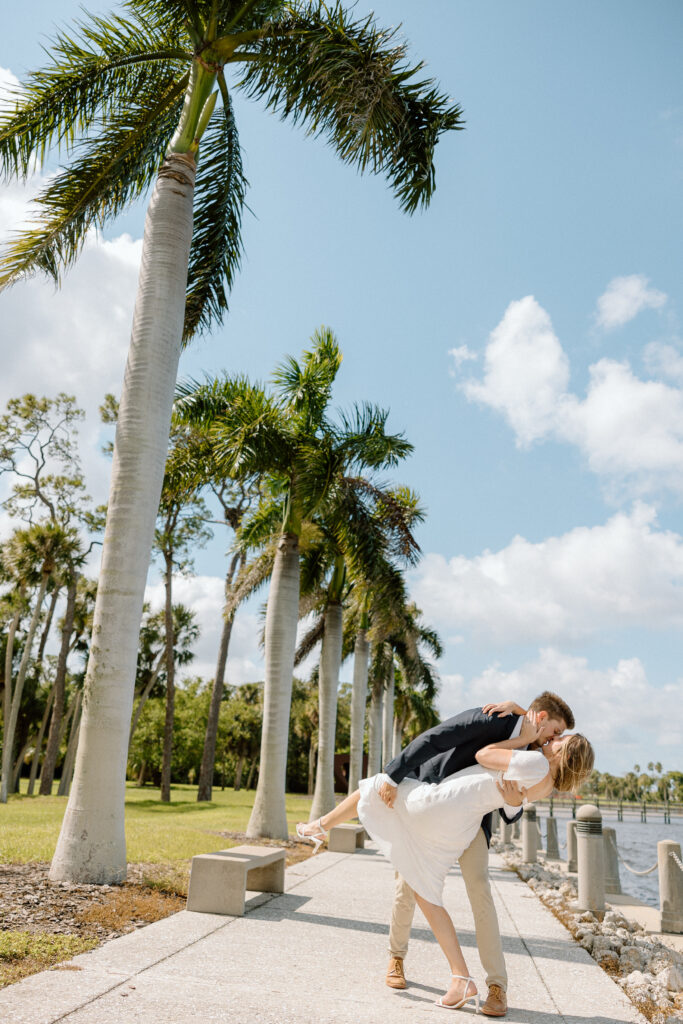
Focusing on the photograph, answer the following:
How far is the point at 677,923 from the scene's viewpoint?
9.02 meters

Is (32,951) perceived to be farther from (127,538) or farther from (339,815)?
(127,538)

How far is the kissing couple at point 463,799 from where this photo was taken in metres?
3.98

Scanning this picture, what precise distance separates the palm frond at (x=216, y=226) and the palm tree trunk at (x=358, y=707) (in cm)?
1370

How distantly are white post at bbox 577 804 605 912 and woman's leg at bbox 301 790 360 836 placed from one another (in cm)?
453

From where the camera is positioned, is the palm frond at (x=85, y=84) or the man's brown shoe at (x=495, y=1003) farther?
the palm frond at (x=85, y=84)

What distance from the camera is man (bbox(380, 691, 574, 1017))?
4188 millimetres

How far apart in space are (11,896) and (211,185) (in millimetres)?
9146

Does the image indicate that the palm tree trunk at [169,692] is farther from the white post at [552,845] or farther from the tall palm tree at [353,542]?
the white post at [552,845]

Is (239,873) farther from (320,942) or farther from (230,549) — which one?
(230,549)

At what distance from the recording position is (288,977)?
15.2 ft

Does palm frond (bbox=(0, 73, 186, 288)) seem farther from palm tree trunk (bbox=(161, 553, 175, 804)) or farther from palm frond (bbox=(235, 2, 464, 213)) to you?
palm tree trunk (bbox=(161, 553, 175, 804))

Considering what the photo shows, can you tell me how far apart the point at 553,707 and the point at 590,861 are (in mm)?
5082

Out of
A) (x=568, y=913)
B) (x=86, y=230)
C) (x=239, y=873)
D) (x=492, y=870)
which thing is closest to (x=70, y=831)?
(x=239, y=873)

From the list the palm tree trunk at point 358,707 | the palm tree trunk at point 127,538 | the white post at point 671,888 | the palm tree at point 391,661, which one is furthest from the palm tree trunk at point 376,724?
the palm tree trunk at point 127,538
